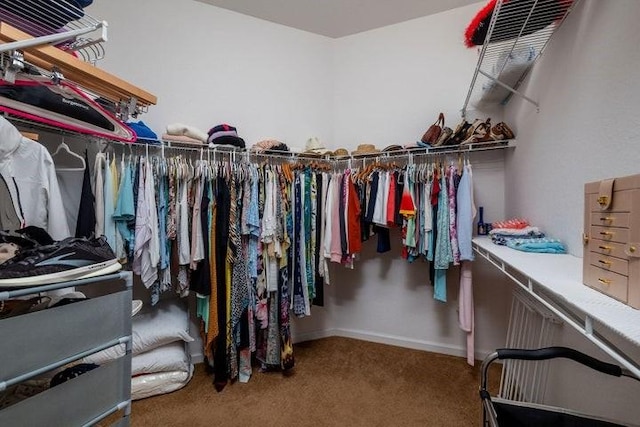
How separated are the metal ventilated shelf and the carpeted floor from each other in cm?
186

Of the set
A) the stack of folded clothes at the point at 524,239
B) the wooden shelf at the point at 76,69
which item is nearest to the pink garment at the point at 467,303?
the stack of folded clothes at the point at 524,239

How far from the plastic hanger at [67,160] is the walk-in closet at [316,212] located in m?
0.01

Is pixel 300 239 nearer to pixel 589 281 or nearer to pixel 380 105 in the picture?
pixel 380 105

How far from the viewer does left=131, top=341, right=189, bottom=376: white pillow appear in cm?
174

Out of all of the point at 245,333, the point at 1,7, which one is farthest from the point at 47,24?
the point at 245,333

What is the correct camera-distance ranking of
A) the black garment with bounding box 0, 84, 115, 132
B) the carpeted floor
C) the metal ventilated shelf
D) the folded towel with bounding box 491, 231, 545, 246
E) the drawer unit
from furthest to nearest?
the carpeted floor, the folded towel with bounding box 491, 231, 545, 246, the metal ventilated shelf, the black garment with bounding box 0, 84, 115, 132, the drawer unit

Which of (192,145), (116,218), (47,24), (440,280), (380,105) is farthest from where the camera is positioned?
(380,105)

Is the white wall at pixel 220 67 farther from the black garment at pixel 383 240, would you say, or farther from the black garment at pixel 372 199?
the black garment at pixel 383 240

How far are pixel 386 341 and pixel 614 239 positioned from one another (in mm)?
2114

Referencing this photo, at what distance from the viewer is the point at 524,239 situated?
1.40m

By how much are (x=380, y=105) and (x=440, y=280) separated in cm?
157

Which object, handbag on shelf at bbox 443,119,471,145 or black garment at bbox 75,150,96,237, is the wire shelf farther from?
handbag on shelf at bbox 443,119,471,145

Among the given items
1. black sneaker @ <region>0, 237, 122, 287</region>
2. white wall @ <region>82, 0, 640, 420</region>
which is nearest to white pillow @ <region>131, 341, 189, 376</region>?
white wall @ <region>82, 0, 640, 420</region>

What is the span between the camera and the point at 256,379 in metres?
1.97
